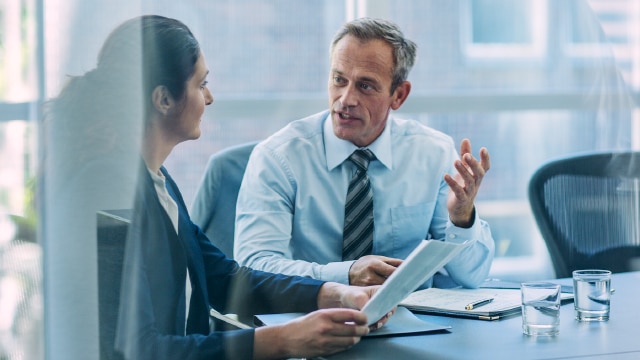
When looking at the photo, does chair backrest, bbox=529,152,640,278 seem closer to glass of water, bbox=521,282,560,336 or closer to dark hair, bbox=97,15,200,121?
glass of water, bbox=521,282,560,336

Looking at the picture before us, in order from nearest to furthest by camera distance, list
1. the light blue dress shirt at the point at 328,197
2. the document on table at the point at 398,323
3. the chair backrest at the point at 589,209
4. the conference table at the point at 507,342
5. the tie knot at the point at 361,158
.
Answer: the conference table at the point at 507,342 < the document on table at the point at 398,323 < the light blue dress shirt at the point at 328,197 < the tie knot at the point at 361,158 < the chair backrest at the point at 589,209

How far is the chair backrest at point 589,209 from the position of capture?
2176 millimetres

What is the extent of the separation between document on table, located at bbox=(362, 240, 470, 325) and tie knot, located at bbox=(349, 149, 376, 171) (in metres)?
0.69

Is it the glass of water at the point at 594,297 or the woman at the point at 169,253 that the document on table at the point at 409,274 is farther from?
the glass of water at the point at 594,297

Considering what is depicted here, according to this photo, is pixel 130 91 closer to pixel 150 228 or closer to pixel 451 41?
pixel 150 228

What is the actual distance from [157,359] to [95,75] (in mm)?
476

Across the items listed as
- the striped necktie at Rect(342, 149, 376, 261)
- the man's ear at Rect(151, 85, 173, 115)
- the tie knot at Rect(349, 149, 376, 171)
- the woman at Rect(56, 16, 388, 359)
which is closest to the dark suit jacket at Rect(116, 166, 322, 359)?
the woman at Rect(56, 16, 388, 359)

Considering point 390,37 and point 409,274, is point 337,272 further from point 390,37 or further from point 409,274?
point 390,37

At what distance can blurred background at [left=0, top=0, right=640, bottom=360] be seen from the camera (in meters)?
Result: 1.29

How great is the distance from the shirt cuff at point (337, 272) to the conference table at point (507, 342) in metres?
0.28

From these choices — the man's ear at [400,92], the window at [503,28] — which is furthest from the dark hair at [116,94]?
the window at [503,28]

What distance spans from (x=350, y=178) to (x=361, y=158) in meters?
0.05

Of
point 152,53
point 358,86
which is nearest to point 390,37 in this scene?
point 358,86

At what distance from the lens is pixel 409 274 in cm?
126
